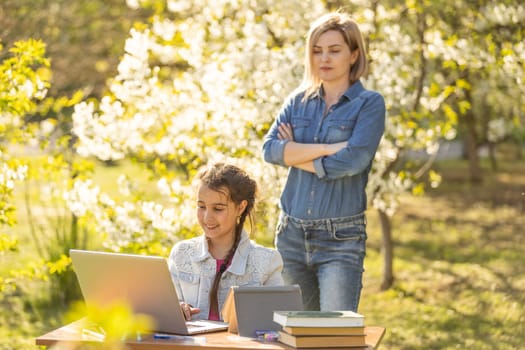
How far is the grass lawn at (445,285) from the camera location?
728 centimetres

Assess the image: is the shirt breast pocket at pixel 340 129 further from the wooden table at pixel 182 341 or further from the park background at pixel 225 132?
the wooden table at pixel 182 341

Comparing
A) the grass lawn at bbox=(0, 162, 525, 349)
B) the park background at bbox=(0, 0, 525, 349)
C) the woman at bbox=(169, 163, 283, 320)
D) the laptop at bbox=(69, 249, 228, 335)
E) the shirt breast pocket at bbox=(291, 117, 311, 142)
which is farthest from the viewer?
the grass lawn at bbox=(0, 162, 525, 349)

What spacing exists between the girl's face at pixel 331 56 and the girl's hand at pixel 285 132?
11.2 inches

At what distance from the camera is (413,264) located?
10.6 meters

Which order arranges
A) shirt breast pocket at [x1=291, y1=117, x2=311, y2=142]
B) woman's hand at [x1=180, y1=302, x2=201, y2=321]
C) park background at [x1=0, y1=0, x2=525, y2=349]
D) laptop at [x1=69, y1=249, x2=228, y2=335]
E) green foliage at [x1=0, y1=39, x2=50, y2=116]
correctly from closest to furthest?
1. laptop at [x1=69, y1=249, x2=228, y2=335]
2. woman's hand at [x1=180, y1=302, x2=201, y2=321]
3. shirt breast pocket at [x1=291, y1=117, x2=311, y2=142]
4. green foliage at [x1=0, y1=39, x2=50, y2=116]
5. park background at [x1=0, y1=0, x2=525, y2=349]

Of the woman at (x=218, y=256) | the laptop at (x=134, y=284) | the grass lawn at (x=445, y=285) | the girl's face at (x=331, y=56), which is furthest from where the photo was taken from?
the grass lawn at (x=445, y=285)

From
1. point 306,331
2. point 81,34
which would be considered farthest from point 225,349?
point 81,34

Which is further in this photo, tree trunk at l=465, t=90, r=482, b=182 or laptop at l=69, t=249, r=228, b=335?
tree trunk at l=465, t=90, r=482, b=182

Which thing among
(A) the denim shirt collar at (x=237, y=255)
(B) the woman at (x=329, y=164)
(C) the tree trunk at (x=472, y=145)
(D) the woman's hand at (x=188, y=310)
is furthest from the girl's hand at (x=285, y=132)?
(C) the tree trunk at (x=472, y=145)

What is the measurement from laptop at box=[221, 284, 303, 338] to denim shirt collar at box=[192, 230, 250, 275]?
1.62ft

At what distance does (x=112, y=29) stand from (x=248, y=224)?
9.67 metres

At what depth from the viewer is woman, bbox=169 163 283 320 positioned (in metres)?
3.79

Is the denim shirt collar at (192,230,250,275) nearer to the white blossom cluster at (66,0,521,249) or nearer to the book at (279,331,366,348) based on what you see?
the book at (279,331,366,348)

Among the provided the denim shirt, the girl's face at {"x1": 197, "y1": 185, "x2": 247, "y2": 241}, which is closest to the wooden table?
the girl's face at {"x1": 197, "y1": 185, "x2": 247, "y2": 241}
